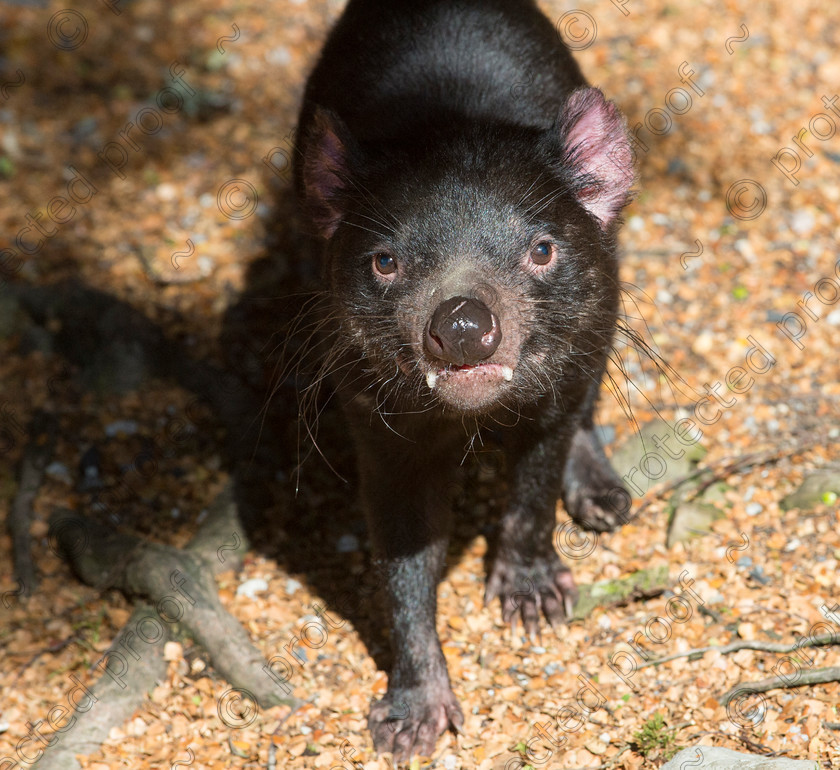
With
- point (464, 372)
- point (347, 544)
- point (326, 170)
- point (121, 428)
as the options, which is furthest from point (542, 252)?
point (121, 428)

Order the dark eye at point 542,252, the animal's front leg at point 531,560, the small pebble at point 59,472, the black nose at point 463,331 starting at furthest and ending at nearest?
Answer: 1. the small pebble at point 59,472
2. the animal's front leg at point 531,560
3. the dark eye at point 542,252
4. the black nose at point 463,331

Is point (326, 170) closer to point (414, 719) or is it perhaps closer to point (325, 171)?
point (325, 171)

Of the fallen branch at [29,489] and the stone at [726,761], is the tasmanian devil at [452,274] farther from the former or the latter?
the fallen branch at [29,489]

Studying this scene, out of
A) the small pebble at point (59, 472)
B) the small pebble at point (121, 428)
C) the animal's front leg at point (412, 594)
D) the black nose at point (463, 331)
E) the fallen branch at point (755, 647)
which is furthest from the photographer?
the small pebble at point (121, 428)

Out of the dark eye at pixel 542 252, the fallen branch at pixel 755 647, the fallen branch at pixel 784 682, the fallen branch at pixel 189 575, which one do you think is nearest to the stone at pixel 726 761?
the fallen branch at pixel 784 682

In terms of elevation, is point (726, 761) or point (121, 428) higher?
point (726, 761)

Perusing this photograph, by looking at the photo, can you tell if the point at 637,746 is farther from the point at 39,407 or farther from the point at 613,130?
the point at 39,407

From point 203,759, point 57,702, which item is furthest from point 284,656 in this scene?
point 57,702

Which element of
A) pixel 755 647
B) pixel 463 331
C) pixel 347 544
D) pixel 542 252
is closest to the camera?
pixel 463 331

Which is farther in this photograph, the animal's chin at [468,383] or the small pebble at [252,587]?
the small pebble at [252,587]
